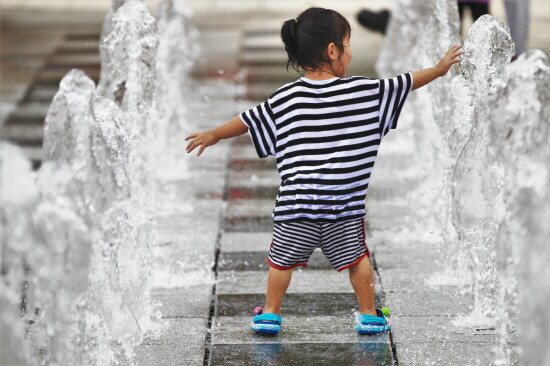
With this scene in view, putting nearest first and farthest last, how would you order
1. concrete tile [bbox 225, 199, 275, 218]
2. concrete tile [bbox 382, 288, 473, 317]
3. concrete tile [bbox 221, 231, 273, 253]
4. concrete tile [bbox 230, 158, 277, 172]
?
concrete tile [bbox 382, 288, 473, 317] → concrete tile [bbox 221, 231, 273, 253] → concrete tile [bbox 225, 199, 275, 218] → concrete tile [bbox 230, 158, 277, 172]

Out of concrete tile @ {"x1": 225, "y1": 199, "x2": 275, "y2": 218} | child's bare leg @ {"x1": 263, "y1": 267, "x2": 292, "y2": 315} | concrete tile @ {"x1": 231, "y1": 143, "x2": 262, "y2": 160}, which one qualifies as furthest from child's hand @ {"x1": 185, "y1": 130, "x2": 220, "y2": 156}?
concrete tile @ {"x1": 231, "y1": 143, "x2": 262, "y2": 160}

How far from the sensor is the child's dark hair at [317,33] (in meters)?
4.07

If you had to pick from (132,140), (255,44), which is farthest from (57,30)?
(132,140)

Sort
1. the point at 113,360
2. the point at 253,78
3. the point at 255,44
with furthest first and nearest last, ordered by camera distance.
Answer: the point at 255,44
the point at 253,78
the point at 113,360

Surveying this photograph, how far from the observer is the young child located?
4.04 metres

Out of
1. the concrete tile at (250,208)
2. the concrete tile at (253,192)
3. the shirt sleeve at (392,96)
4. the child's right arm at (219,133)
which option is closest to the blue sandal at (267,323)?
the child's right arm at (219,133)

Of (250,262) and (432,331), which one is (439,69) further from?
(250,262)

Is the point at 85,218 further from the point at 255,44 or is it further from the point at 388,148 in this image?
the point at 255,44

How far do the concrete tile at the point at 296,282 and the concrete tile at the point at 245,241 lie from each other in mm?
346

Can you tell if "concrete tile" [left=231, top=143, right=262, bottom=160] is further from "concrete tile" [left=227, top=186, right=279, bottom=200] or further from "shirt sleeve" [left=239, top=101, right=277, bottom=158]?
"shirt sleeve" [left=239, top=101, right=277, bottom=158]

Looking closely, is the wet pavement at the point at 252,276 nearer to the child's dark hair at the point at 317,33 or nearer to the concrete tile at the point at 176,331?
the concrete tile at the point at 176,331

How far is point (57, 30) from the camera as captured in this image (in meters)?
11.4

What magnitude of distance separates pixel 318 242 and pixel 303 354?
40 centimetres

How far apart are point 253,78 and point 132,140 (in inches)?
156
